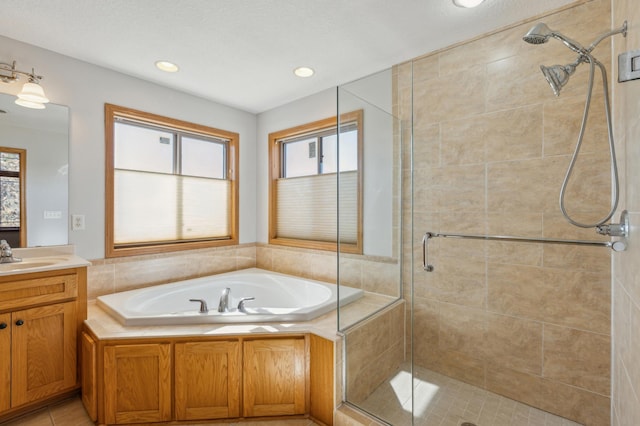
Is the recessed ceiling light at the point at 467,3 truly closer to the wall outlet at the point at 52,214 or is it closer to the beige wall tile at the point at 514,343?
the beige wall tile at the point at 514,343

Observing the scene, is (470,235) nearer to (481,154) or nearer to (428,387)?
(481,154)

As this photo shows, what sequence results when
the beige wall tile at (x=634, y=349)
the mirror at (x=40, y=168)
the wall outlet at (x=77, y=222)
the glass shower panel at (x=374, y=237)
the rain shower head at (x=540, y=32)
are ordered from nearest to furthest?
the beige wall tile at (x=634, y=349)
the rain shower head at (x=540, y=32)
the glass shower panel at (x=374, y=237)
the mirror at (x=40, y=168)
the wall outlet at (x=77, y=222)

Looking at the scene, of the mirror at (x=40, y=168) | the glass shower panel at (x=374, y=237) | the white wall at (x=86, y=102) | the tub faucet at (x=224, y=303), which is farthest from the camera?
the tub faucet at (x=224, y=303)

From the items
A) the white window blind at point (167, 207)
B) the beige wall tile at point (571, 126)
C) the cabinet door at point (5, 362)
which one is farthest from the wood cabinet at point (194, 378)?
the beige wall tile at point (571, 126)

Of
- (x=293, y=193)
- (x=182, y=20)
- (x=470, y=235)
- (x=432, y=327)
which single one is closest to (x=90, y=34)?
(x=182, y=20)

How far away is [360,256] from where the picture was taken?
7.07 feet

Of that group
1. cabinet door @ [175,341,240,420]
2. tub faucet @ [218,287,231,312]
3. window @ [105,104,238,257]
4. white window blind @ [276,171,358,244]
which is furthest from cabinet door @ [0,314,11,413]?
white window blind @ [276,171,358,244]

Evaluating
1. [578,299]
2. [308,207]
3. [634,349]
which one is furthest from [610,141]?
[308,207]

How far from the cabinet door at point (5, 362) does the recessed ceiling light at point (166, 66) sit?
6.66 ft

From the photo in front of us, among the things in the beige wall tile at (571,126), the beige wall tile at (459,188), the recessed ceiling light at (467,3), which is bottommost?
the beige wall tile at (459,188)

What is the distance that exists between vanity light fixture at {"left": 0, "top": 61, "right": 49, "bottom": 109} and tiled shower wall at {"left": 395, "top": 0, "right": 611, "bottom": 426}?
2.66m

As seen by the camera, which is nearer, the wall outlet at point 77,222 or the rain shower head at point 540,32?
the rain shower head at point 540,32

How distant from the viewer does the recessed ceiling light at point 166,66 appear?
95.0 inches

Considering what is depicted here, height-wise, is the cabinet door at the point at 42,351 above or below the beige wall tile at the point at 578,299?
below
